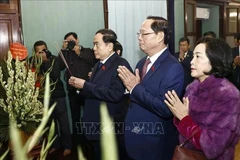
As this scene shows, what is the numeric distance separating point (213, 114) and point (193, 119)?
0.46ft

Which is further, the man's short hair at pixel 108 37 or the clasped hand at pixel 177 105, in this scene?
the man's short hair at pixel 108 37

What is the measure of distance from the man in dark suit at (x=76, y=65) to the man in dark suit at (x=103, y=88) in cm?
115

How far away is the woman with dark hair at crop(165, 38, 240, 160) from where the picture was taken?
4.17 ft

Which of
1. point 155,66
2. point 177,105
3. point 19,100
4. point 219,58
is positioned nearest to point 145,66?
point 155,66

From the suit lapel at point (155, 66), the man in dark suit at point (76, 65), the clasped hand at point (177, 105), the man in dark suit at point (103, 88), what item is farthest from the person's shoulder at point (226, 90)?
the man in dark suit at point (76, 65)

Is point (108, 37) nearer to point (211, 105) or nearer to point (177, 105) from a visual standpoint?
point (177, 105)

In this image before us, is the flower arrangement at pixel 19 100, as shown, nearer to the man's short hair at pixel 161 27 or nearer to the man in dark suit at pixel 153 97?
the man in dark suit at pixel 153 97

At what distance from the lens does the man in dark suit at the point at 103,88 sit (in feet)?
6.38

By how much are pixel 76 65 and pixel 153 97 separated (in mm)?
1971

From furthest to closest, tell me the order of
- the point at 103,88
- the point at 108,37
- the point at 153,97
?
1. the point at 108,37
2. the point at 103,88
3. the point at 153,97

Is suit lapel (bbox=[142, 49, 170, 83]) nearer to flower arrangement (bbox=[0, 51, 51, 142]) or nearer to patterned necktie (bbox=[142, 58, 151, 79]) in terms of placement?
patterned necktie (bbox=[142, 58, 151, 79])

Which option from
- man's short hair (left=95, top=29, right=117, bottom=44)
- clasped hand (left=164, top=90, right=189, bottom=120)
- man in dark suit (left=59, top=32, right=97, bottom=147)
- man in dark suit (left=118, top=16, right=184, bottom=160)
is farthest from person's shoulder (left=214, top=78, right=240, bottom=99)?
man in dark suit (left=59, top=32, right=97, bottom=147)

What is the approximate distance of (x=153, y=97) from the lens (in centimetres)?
154

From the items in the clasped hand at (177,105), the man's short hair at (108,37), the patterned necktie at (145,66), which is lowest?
the clasped hand at (177,105)
